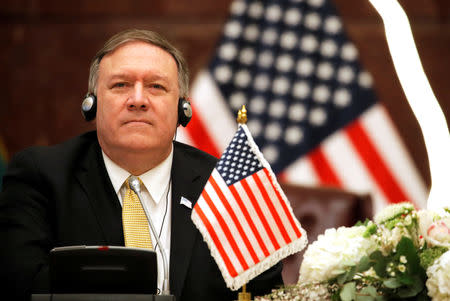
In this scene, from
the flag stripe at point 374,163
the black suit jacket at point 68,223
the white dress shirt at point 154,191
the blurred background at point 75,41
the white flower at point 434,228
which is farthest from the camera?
the blurred background at point 75,41

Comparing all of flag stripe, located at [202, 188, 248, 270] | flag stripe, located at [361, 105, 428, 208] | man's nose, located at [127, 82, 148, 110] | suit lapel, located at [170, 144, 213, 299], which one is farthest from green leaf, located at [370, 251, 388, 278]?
flag stripe, located at [361, 105, 428, 208]

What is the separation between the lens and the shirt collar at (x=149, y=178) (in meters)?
2.40

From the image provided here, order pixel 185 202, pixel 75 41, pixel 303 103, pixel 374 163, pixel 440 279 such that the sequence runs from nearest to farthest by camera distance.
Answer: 1. pixel 440 279
2. pixel 185 202
3. pixel 374 163
4. pixel 303 103
5. pixel 75 41

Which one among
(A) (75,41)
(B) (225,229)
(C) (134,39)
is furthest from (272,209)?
(A) (75,41)

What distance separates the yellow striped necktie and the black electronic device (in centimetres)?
56

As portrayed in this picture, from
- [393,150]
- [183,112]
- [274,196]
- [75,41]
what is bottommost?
[274,196]

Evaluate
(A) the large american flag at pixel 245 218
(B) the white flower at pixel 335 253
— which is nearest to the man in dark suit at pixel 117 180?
(A) the large american flag at pixel 245 218

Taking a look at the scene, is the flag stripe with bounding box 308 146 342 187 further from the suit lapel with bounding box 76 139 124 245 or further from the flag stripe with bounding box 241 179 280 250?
the flag stripe with bounding box 241 179 280 250

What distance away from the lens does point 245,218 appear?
1911mm

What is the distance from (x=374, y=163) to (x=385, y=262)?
2823 mm

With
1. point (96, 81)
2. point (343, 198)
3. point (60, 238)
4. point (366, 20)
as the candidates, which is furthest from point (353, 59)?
point (60, 238)

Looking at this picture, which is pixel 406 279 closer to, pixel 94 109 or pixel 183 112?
pixel 183 112

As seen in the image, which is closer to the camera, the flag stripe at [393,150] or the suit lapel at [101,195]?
the suit lapel at [101,195]

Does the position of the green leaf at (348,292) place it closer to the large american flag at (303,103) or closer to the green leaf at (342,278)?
the green leaf at (342,278)
